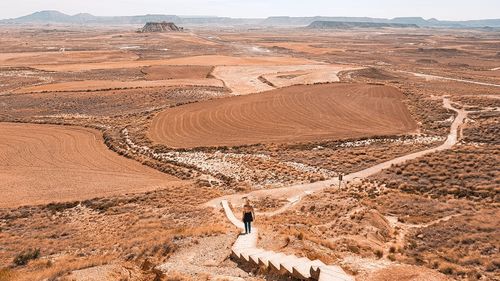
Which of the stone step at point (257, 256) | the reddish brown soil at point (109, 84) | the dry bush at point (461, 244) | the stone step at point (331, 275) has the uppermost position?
the stone step at point (331, 275)

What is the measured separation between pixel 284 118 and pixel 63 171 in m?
25.4

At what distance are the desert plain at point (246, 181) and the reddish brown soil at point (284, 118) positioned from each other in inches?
11.5

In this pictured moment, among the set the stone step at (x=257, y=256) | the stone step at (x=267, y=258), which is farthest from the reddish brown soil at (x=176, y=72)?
the stone step at (x=267, y=258)

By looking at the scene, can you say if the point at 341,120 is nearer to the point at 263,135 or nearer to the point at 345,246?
the point at 263,135

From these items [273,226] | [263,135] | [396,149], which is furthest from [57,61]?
[273,226]

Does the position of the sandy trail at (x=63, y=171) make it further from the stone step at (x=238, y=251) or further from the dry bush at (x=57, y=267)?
the stone step at (x=238, y=251)

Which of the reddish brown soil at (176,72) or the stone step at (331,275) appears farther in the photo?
the reddish brown soil at (176,72)

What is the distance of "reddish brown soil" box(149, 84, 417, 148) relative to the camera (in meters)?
44.4

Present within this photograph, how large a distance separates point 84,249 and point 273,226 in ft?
30.6

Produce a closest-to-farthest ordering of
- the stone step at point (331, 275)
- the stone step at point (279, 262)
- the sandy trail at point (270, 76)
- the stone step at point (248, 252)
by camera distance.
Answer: the stone step at point (331, 275) < the stone step at point (279, 262) < the stone step at point (248, 252) < the sandy trail at point (270, 76)

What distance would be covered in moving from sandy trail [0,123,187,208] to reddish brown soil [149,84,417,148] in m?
6.81

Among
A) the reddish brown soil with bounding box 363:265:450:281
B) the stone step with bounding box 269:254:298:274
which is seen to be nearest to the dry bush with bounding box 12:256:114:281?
the stone step with bounding box 269:254:298:274

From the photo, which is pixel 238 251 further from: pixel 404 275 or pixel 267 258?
pixel 404 275

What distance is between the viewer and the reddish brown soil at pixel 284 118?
146 ft
